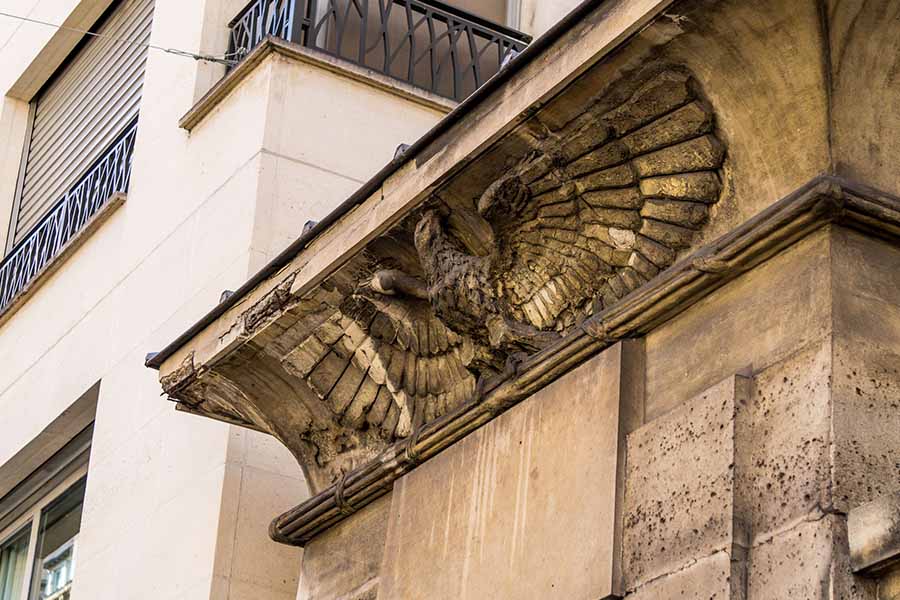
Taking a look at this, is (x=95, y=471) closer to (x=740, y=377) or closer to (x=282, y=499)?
(x=282, y=499)

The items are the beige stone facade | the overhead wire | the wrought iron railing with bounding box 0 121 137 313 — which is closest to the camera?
the beige stone facade

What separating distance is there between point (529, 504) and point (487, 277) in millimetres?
913

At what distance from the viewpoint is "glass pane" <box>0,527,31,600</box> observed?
1226 centimetres

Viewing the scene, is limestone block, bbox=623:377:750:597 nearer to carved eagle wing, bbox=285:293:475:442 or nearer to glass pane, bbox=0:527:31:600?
carved eagle wing, bbox=285:293:475:442

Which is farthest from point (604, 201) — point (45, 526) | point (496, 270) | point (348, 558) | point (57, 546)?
point (45, 526)

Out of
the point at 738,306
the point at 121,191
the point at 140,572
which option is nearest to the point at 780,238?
the point at 738,306

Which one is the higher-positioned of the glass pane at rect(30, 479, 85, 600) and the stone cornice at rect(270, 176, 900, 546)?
the glass pane at rect(30, 479, 85, 600)

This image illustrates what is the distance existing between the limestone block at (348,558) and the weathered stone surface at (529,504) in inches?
13.7

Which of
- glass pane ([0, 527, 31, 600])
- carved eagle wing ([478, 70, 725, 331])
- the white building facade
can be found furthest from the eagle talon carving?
glass pane ([0, 527, 31, 600])

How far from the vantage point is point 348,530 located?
320 inches

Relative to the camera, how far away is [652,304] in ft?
Result: 20.7

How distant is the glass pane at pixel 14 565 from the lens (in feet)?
40.2

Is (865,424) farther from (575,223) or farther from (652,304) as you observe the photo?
(575,223)

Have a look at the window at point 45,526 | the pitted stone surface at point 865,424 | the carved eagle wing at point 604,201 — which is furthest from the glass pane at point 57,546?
the pitted stone surface at point 865,424
